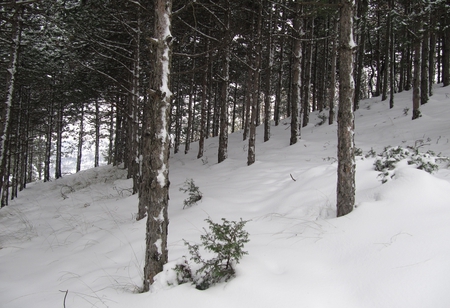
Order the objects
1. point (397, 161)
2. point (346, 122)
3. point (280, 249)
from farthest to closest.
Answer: point (397, 161), point (346, 122), point (280, 249)

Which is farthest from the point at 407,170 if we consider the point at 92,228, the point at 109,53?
the point at 109,53

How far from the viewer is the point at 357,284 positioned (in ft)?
8.16

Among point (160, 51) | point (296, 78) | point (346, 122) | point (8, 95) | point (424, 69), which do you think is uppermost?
point (424, 69)

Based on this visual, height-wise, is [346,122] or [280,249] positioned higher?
[346,122]

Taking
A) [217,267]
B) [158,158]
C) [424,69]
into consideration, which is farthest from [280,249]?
[424,69]

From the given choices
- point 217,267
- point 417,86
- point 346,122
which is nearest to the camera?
point 217,267

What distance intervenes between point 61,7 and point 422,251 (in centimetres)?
1045

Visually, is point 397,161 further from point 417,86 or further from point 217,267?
point 417,86

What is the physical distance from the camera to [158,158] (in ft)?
10.5

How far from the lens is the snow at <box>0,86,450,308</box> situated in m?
2.46

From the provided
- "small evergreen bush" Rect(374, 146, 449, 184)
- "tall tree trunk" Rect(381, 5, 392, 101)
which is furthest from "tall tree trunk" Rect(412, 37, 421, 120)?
"small evergreen bush" Rect(374, 146, 449, 184)

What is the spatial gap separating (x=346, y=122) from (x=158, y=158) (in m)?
2.84

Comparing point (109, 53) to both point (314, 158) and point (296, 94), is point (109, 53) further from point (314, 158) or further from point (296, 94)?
point (314, 158)

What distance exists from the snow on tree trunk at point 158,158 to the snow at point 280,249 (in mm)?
254
